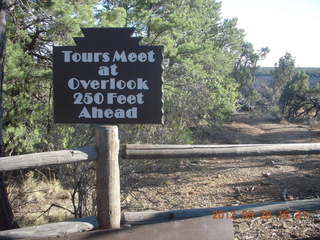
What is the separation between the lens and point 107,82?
3008 millimetres

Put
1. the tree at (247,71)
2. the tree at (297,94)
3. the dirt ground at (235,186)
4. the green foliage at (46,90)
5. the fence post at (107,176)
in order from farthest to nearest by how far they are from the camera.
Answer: the tree at (247,71) < the tree at (297,94) < the green foliage at (46,90) < the dirt ground at (235,186) < the fence post at (107,176)

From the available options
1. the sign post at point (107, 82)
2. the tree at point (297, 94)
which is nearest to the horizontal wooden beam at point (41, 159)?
the sign post at point (107, 82)

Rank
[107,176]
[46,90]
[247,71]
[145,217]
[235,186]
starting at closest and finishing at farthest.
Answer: [107,176]
[145,217]
[46,90]
[235,186]
[247,71]

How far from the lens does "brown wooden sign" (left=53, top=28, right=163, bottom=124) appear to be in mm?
3012

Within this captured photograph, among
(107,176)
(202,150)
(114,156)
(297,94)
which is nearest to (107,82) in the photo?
(114,156)

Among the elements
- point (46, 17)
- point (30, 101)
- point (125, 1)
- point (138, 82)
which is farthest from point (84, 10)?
→ point (125, 1)

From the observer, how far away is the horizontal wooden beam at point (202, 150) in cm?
299

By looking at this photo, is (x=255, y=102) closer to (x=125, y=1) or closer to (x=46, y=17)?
(x=125, y=1)

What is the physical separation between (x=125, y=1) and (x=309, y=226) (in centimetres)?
999

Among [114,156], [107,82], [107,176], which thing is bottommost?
[107,176]

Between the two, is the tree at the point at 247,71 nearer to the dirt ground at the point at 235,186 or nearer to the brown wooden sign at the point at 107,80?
the dirt ground at the point at 235,186

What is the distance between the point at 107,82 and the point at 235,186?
5.39 meters

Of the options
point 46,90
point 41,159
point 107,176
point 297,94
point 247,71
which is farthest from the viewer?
point 247,71

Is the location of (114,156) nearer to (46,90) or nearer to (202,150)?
(202,150)
